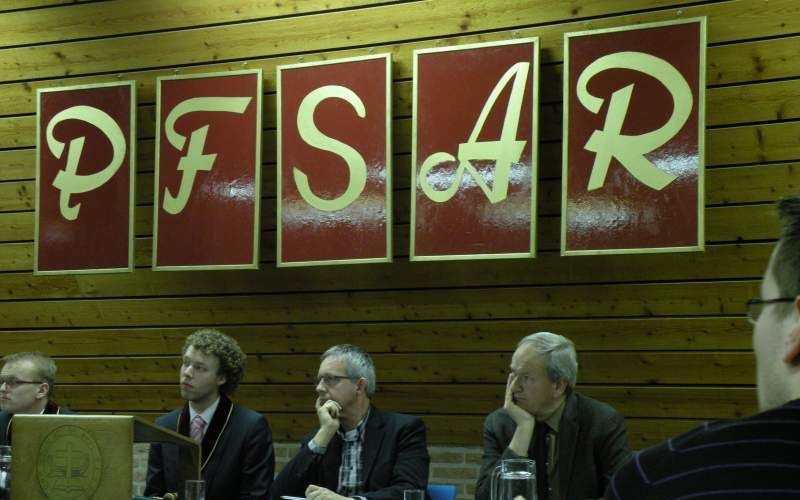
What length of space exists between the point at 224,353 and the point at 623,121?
7.15 ft

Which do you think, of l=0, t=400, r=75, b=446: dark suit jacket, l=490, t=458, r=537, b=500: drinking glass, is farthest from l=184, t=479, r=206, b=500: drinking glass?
l=0, t=400, r=75, b=446: dark suit jacket

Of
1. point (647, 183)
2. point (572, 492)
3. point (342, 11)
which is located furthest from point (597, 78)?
point (572, 492)

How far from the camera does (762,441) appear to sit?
1.13m

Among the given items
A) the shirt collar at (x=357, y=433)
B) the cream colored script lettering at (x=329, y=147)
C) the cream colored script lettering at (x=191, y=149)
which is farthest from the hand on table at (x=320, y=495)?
the cream colored script lettering at (x=191, y=149)

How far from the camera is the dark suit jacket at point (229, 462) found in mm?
4652

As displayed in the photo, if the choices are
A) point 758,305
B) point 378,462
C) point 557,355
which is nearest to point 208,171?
point 378,462

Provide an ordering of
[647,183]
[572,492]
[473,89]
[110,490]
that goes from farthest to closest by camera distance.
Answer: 1. [473,89]
2. [647,183]
3. [572,492]
4. [110,490]

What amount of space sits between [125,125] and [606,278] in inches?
112

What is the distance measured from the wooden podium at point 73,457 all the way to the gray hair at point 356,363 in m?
1.69

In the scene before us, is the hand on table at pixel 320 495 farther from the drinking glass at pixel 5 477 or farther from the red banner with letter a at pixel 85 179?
the red banner with letter a at pixel 85 179

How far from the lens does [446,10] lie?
537 cm

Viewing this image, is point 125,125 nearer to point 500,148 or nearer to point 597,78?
point 500,148

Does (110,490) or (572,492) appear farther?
(572,492)

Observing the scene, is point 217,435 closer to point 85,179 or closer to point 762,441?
point 85,179
